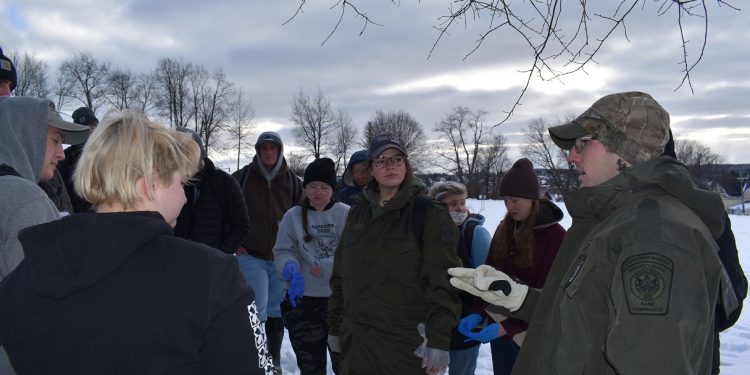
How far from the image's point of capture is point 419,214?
307 centimetres

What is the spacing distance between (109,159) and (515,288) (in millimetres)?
1735

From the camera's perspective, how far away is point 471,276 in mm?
2537

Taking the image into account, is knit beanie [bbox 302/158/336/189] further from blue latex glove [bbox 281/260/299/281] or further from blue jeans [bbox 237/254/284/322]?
blue jeans [bbox 237/254/284/322]

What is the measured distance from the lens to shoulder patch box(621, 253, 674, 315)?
137 centimetres

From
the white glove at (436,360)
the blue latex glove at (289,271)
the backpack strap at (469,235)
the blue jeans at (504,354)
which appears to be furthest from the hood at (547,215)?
the blue latex glove at (289,271)

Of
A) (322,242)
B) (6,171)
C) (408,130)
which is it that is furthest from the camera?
(408,130)

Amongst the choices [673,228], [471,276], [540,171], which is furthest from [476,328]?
[540,171]

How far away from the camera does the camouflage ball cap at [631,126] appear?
1846mm

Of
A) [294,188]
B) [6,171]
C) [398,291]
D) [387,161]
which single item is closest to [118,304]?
[6,171]

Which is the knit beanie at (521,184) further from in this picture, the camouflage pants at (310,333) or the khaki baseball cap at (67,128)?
the khaki baseball cap at (67,128)

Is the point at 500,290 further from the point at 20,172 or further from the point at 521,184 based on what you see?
the point at 20,172

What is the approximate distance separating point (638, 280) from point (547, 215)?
7.36 ft

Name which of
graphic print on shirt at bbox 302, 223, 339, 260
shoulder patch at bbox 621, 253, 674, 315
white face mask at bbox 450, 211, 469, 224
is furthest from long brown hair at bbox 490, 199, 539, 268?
shoulder patch at bbox 621, 253, 674, 315

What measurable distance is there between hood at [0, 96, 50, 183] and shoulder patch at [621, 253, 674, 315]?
7.54 ft
